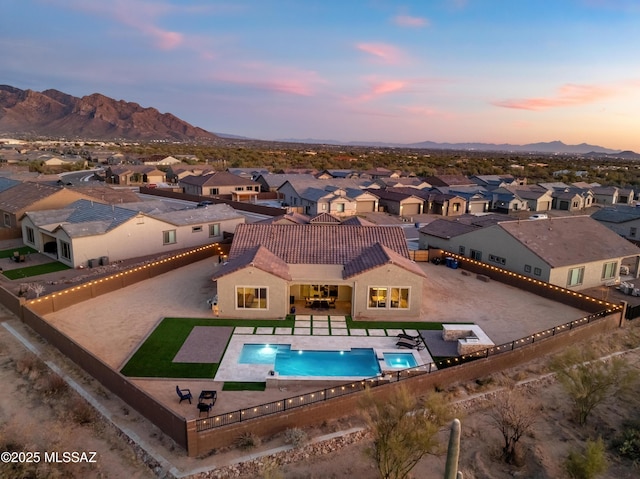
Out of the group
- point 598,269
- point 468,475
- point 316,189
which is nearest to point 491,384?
point 468,475

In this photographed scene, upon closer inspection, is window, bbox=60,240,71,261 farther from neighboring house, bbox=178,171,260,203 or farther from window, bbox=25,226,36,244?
neighboring house, bbox=178,171,260,203

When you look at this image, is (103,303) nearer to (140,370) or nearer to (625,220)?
(140,370)

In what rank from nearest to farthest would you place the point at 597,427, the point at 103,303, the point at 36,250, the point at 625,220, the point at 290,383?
the point at 597,427
the point at 290,383
the point at 103,303
the point at 36,250
the point at 625,220

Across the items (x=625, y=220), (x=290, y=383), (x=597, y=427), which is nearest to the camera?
(x=597, y=427)

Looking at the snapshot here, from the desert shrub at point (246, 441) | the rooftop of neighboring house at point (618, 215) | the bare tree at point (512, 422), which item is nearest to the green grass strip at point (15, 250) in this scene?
the desert shrub at point (246, 441)

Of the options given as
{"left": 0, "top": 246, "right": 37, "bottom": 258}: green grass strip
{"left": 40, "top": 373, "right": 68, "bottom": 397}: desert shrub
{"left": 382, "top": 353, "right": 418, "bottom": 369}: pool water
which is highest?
{"left": 0, "top": 246, "right": 37, "bottom": 258}: green grass strip

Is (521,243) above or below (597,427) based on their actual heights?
above

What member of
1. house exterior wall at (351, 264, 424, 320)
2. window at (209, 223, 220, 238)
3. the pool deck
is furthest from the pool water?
window at (209, 223, 220, 238)
